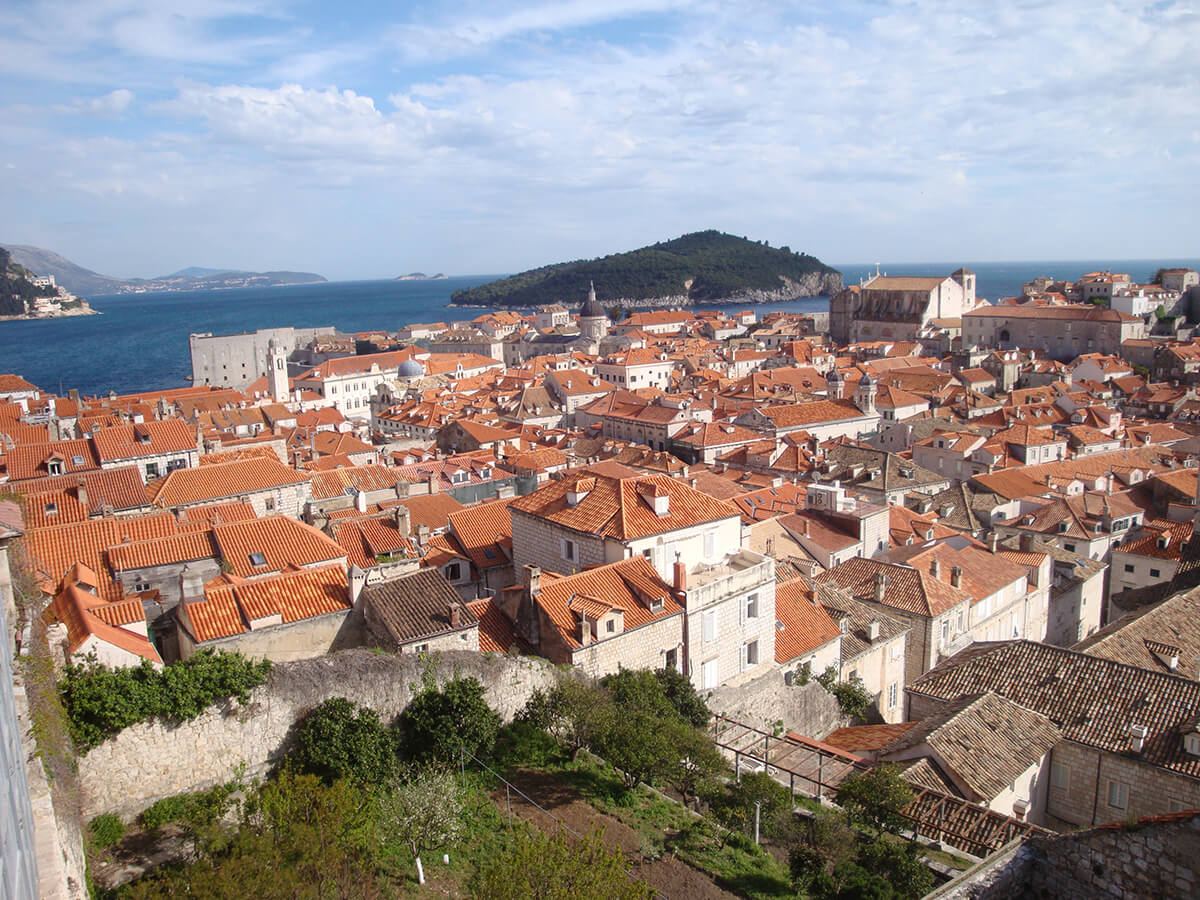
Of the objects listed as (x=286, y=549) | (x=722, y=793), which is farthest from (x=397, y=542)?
(x=722, y=793)

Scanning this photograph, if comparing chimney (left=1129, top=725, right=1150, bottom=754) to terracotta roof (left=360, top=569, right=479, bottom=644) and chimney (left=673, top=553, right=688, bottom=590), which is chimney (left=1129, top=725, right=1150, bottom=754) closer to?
chimney (left=673, top=553, right=688, bottom=590)

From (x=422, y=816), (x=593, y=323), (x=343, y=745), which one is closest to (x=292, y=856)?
(x=422, y=816)

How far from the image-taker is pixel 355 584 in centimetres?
1764

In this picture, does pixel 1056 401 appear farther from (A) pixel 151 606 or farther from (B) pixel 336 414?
(A) pixel 151 606

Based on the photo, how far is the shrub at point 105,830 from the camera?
11.6 meters

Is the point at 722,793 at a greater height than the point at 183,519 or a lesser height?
lesser

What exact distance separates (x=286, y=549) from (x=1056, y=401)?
60490mm

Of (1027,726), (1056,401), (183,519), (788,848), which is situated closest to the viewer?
(788,848)

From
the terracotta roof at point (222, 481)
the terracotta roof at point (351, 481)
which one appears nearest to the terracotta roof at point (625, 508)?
the terracotta roof at point (222, 481)

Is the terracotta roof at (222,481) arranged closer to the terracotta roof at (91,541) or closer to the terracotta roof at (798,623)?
the terracotta roof at (91,541)

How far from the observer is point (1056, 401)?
212 feet

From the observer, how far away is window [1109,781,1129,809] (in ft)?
Result: 51.7

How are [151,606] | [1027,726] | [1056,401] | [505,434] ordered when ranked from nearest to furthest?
[1027,726]
[151,606]
[505,434]
[1056,401]

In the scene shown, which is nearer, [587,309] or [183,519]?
[183,519]
